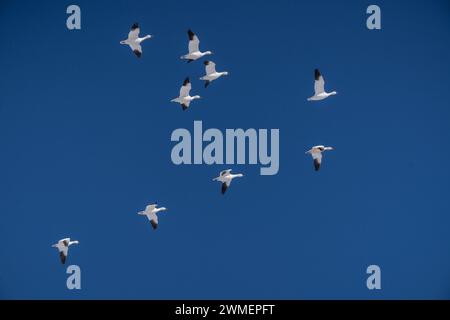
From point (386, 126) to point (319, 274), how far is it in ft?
4.80

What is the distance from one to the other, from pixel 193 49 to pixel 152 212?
149 centimetres

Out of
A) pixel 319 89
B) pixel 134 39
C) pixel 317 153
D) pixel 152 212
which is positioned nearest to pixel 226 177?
pixel 152 212

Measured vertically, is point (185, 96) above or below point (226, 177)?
above

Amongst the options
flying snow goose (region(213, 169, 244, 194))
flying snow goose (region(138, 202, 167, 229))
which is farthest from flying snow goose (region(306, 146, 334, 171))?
flying snow goose (region(138, 202, 167, 229))

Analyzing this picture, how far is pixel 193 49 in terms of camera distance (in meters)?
6.45

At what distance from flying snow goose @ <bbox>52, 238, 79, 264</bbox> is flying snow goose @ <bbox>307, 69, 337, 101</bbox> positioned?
98.2 inches

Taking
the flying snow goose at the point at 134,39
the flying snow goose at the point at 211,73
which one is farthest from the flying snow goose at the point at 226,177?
the flying snow goose at the point at 134,39

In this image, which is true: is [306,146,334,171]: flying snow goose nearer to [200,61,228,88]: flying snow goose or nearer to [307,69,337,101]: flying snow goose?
[307,69,337,101]: flying snow goose

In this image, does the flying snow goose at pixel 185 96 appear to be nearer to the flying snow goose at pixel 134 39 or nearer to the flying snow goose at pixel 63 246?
the flying snow goose at pixel 134 39

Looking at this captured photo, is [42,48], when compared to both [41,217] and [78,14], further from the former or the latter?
[41,217]

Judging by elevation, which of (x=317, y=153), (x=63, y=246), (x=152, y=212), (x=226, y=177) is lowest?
(x=63, y=246)

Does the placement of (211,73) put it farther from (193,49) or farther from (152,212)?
(152,212)

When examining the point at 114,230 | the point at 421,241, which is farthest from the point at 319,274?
the point at 114,230
